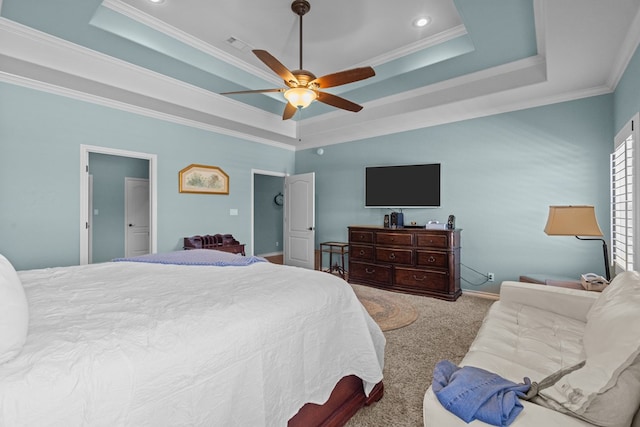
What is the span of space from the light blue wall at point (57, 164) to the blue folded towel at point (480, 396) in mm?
4120

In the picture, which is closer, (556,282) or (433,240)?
(556,282)

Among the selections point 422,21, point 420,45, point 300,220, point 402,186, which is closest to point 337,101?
point 422,21

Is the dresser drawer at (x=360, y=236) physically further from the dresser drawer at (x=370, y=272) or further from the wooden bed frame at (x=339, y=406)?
the wooden bed frame at (x=339, y=406)

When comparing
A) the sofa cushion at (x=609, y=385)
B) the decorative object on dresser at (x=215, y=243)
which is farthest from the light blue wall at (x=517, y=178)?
the sofa cushion at (x=609, y=385)

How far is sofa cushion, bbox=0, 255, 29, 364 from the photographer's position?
2.71ft

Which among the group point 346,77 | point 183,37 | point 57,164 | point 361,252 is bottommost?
point 361,252

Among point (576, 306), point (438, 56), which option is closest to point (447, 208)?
point (438, 56)

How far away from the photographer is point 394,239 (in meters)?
4.45

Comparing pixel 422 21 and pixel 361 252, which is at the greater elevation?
pixel 422 21

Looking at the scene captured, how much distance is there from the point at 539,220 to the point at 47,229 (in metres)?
5.75

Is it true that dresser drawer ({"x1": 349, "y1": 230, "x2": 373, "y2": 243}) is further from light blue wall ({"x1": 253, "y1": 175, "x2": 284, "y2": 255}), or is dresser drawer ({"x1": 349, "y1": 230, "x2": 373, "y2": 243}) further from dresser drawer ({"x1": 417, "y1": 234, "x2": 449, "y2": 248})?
light blue wall ({"x1": 253, "y1": 175, "x2": 284, "y2": 255})

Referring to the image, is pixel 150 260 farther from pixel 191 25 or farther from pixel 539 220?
pixel 539 220

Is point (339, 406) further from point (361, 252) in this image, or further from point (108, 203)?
point (108, 203)

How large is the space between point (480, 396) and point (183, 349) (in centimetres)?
100
